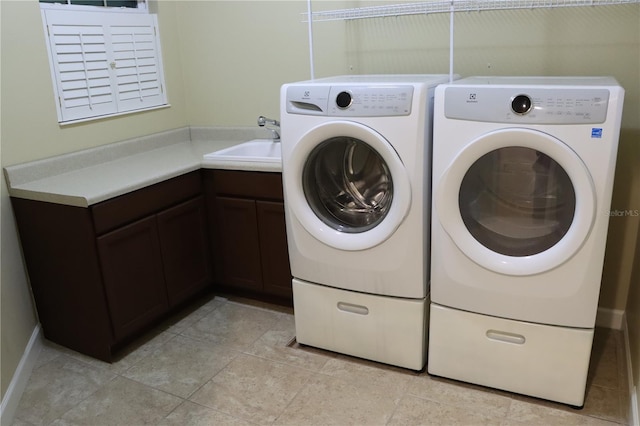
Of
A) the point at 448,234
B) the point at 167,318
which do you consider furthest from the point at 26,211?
the point at 448,234

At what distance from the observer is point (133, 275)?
2416 mm

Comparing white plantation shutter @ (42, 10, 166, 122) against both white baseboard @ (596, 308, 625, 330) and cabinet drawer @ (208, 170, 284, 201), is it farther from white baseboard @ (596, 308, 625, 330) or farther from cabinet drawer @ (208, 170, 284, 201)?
white baseboard @ (596, 308, 625, 330)

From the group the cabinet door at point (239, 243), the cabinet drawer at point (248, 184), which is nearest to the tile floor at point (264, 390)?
the cabinet door at point (239, 243)

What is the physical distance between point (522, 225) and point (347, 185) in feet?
2.38

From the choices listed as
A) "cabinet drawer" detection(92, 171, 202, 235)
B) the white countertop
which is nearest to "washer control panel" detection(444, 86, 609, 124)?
the white countertop

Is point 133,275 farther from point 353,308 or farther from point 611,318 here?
point 611,318

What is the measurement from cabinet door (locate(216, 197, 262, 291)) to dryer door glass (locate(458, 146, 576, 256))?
45.7 inches

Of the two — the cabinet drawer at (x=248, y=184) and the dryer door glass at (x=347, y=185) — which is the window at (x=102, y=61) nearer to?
the cabinet drawer at (x=248, y=184)

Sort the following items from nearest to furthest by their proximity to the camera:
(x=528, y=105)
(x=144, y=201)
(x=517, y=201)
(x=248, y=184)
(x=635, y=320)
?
1. (x=528, y=105)
2. (x=517, y=201)
3. (x=635, y=320)
4. (x=144, y=201)
5. (x=248, y=184)

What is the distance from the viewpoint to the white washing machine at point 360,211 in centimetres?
196

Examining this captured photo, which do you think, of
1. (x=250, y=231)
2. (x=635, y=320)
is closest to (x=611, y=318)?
(x=635, y=320)

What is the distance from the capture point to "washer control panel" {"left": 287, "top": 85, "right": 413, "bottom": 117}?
75.5 inches

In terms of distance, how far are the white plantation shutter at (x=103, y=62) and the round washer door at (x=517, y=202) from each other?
1.83m
